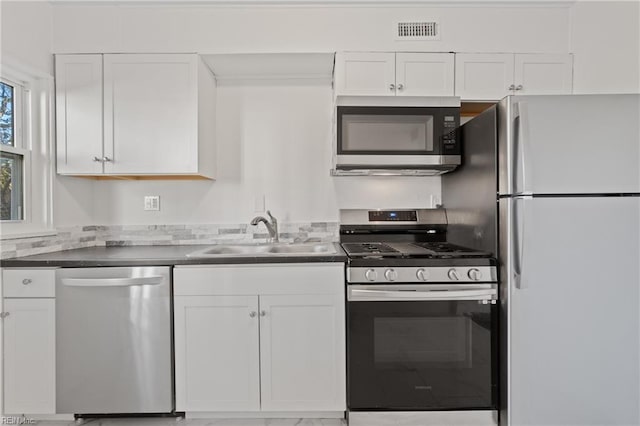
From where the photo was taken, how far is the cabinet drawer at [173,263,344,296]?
189 cm

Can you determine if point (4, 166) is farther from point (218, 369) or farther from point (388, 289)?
point (388, 289)

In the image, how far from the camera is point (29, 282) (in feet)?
6.16

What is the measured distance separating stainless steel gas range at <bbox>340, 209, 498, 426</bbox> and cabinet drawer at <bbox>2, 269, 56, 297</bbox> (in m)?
1.57

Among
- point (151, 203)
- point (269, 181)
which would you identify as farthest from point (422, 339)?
point (151, 203)

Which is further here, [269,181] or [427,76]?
[269,181]

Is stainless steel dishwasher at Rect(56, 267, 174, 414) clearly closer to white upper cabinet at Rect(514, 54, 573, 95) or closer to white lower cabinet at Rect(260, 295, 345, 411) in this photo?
white lower cabinet at Rect(260, 295, 345, 411)

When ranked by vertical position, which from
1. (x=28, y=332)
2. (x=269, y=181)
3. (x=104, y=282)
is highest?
(x=269, y=181)

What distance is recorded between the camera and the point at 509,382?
1.74 metres

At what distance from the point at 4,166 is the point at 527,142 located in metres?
2.82

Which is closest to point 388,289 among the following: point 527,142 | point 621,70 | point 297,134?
point 527,142

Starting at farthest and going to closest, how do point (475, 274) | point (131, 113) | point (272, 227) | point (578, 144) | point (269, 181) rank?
1. point (269, 181)
2. point (272, 227)
3. point (131, 113)
4. point (475, 274)
5. point (578, 144)

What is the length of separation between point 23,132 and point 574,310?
320 cm

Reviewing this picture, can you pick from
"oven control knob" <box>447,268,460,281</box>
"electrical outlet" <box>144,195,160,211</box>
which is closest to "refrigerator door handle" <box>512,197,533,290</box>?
"oven control knob" <box>447,268,460,281</box>

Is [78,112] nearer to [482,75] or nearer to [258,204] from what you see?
[258,204]
